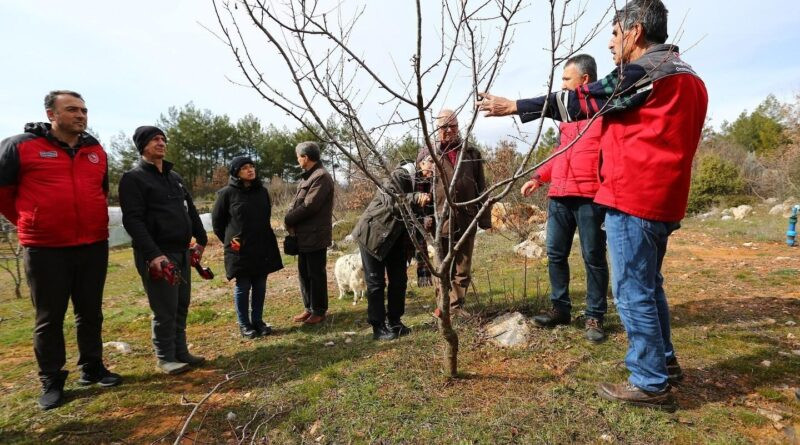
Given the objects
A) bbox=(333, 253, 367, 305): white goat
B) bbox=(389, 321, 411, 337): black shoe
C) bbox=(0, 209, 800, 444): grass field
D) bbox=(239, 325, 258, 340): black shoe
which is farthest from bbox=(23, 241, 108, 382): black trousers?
bbox=(333, 253, 367, 305): white goat

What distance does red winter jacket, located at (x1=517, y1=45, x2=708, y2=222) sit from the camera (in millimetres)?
1906

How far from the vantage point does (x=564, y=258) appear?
125 inches

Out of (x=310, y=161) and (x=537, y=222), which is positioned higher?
(x=310, y=161)

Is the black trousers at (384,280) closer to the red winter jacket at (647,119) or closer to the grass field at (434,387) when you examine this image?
the grass field at (434,387)

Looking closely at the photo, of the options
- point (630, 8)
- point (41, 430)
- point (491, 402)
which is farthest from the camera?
point (41, 430)

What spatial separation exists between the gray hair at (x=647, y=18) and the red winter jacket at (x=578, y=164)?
0.76 metres

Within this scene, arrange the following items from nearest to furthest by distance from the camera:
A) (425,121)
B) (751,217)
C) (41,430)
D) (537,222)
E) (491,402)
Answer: (425,121)
(491,402)
(41,430)
(537,222)
(751,217)

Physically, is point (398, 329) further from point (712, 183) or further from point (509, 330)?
point (712, 183)

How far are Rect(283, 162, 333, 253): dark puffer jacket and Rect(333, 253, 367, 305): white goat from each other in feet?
3.65

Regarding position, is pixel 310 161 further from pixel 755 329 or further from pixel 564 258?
pixel 755 329

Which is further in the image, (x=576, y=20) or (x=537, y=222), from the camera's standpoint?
(x=537, y=222)

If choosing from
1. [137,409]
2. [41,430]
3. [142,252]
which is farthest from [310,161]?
[41,430]

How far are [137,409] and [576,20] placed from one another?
3.64m

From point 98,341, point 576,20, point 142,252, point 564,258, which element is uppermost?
point 576,20
